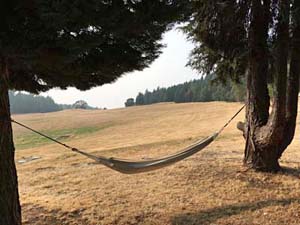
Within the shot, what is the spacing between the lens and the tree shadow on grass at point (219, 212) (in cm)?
292

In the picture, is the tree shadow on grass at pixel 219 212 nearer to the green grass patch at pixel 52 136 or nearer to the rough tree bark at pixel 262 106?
the rough tree bark at pixel 262 106

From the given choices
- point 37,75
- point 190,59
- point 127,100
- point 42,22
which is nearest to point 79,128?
point 190,59

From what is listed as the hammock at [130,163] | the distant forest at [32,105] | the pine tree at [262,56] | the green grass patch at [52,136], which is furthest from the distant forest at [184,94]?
the hammock at [130,163]

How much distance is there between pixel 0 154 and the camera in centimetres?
233

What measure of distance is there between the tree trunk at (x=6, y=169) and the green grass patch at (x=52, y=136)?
13.5m

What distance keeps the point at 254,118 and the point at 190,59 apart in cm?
165

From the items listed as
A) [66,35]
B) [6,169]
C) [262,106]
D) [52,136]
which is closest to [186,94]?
[52,136]

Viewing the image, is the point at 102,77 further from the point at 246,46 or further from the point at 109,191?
the point at 246,46

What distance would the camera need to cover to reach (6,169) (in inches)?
92.8

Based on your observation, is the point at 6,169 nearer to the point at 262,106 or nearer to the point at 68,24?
the point at 68,24

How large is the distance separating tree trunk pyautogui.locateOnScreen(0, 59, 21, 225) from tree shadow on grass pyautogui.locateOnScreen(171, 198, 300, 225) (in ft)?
4.61

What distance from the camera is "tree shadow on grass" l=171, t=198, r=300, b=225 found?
2.92 metres

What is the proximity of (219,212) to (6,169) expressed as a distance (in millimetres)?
1982

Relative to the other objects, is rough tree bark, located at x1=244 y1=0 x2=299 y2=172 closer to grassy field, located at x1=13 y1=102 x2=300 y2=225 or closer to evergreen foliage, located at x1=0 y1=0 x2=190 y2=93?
grassy field, located at x1=13 y1=102 x2=300 y2=225
